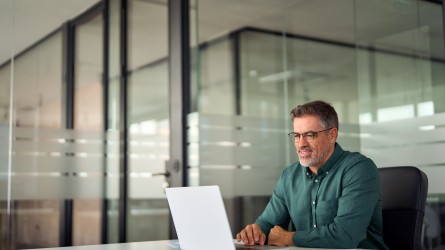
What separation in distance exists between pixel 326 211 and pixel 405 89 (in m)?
1.31

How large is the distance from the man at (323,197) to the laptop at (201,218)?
0.34 meters

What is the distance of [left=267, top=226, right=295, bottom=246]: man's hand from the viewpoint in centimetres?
228

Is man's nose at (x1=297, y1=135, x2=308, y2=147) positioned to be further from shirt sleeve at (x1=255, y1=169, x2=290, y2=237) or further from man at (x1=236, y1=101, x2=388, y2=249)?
shirt sleeve at (x1=255, y1=169, x2=290, y2=237)

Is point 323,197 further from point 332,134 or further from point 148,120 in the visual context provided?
point 148,120

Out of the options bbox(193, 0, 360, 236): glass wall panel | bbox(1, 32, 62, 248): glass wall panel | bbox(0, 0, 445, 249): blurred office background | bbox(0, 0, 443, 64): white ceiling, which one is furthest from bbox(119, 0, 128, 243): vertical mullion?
bbox(193, 0, 360, 236): glass wall panel

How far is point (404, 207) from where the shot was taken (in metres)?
2.44

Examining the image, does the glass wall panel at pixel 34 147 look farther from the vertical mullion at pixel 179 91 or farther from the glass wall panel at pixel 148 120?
the vertical mullion at pixel 179 91

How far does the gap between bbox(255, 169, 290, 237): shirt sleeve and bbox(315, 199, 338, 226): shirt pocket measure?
10.0 inches

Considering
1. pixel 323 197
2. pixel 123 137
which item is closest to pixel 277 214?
pixel 323 197

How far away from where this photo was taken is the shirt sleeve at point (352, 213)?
88.1 inches

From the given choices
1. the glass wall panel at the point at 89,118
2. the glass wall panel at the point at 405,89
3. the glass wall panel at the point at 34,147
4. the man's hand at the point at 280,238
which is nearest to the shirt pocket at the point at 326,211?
the man's hand at the point at 280,238

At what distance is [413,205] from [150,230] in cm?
294

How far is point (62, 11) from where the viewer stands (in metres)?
4.84

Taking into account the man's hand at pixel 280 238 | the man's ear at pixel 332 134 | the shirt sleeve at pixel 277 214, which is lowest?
the man's hand at pixel 280 238
